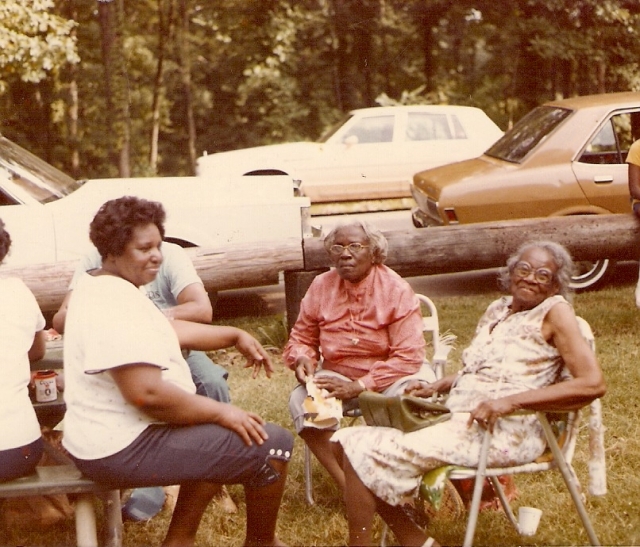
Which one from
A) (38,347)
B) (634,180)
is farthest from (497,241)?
(38,347)

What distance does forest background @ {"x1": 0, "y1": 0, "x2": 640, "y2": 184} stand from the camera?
16.8m

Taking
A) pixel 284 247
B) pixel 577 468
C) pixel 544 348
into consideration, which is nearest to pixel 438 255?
pixel 284 247

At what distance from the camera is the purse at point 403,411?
3.55 m

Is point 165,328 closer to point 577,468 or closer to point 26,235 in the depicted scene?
point 577,468

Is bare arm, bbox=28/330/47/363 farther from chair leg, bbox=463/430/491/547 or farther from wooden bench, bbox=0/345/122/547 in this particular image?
chair leg, bbox=463/430/491/547

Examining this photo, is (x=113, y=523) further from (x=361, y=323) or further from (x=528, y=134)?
(x=528, y=134)

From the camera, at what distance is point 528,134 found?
347 inches

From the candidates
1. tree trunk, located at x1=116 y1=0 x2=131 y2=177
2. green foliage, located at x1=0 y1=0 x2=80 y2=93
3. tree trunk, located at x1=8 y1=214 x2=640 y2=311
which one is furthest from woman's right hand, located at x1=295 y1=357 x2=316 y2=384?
tree trunk, located at x1=116 y1=0 x2=131 y2=177

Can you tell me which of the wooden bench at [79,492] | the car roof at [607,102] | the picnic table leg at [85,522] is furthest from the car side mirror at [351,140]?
the picnic table leg at [85,522]

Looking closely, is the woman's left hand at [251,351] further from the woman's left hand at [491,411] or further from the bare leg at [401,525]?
the woman's left hand at [491,411]

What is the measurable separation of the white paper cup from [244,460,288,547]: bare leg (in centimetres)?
100

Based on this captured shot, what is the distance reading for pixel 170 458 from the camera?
327cm

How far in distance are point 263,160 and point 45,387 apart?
8.72 meters

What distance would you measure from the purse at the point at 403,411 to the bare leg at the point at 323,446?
413 millimetres
